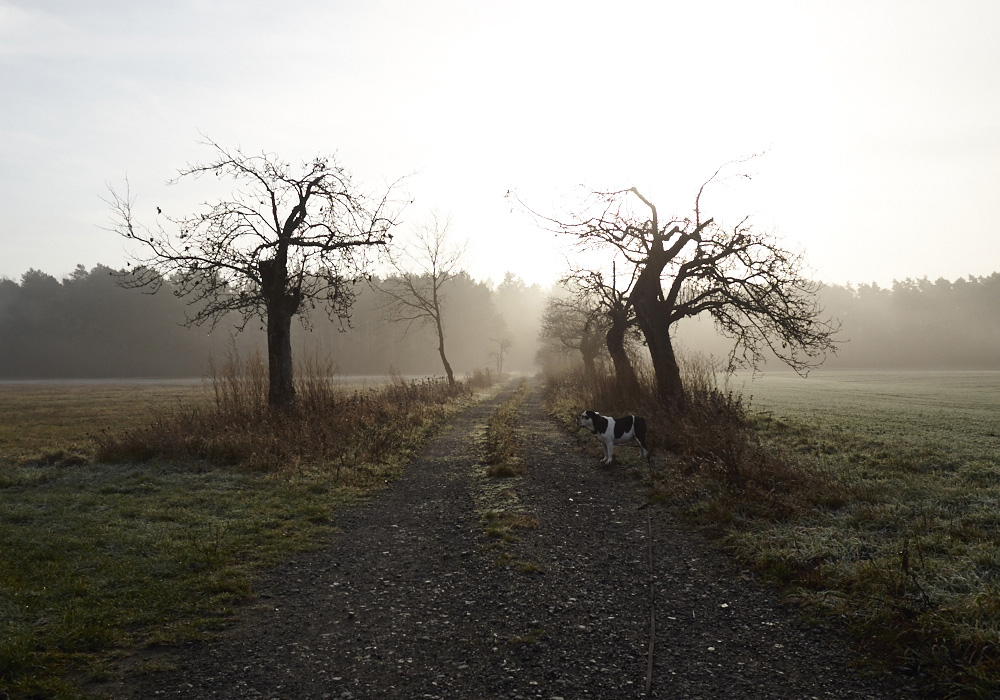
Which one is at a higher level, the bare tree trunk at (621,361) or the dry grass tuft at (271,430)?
the bare tree trunk at (621,361)

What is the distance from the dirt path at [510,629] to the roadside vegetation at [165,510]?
52 centimetres

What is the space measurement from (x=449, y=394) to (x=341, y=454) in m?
16.0

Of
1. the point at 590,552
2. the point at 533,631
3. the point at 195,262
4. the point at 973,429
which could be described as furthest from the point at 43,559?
the point at 973,429

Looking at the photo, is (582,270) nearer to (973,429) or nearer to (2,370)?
(973,429)

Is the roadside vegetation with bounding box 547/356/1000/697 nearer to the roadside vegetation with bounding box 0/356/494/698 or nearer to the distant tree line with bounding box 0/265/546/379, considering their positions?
the roadside vegetation with bounding box 0/356/494/698

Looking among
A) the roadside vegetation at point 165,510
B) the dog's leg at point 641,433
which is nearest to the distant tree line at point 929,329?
the dog's leg at point 641,433

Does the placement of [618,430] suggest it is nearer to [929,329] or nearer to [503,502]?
[503,502]

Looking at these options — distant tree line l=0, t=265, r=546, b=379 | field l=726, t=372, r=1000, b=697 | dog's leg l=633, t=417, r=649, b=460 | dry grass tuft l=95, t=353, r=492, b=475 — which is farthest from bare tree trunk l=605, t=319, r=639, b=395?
distant tree line l=0, t=265, r=546, b=379

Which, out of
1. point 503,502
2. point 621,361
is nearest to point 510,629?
point 503,502

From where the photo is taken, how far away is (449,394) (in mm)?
27812

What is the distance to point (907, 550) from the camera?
474 centimetres

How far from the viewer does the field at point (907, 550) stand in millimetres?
3771

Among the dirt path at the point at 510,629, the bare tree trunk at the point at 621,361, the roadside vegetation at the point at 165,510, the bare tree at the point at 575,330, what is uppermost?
the bare tree at the point at 575,330

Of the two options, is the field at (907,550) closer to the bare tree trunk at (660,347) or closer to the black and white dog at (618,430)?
the black and white dog at (618,430)
